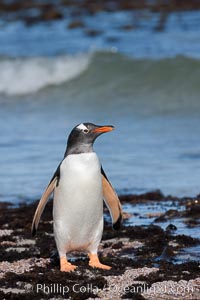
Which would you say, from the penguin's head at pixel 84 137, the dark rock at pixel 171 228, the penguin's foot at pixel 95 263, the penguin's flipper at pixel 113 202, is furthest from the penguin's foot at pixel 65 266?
the dark rock at pixel 171 228

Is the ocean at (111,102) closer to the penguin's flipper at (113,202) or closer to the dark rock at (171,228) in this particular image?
the dark rock at (171,228)

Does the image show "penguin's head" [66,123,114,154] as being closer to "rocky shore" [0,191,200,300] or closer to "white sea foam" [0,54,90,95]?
"rocky shore" [0,191,200,300]

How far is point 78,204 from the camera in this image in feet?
24.4

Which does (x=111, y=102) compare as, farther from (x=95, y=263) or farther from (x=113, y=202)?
(x=95, y=263)

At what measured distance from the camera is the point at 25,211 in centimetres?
1023

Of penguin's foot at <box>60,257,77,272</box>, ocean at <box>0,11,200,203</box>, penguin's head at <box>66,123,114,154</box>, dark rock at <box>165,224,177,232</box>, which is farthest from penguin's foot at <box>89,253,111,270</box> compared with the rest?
ocean at <box>0,11,200,203</box>

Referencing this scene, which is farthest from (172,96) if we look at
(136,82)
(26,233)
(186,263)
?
(186,263)

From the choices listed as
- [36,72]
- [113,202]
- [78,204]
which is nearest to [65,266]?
[78,204]

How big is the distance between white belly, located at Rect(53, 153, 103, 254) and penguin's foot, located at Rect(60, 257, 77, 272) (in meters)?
0.10

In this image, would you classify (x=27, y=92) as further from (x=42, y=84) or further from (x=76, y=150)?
(x=76, y=150)

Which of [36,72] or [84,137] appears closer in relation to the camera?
[84,137]

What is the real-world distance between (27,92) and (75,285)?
15.1 meters

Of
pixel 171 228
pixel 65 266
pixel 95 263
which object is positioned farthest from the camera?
pixel 171 228

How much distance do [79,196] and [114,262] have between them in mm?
712
